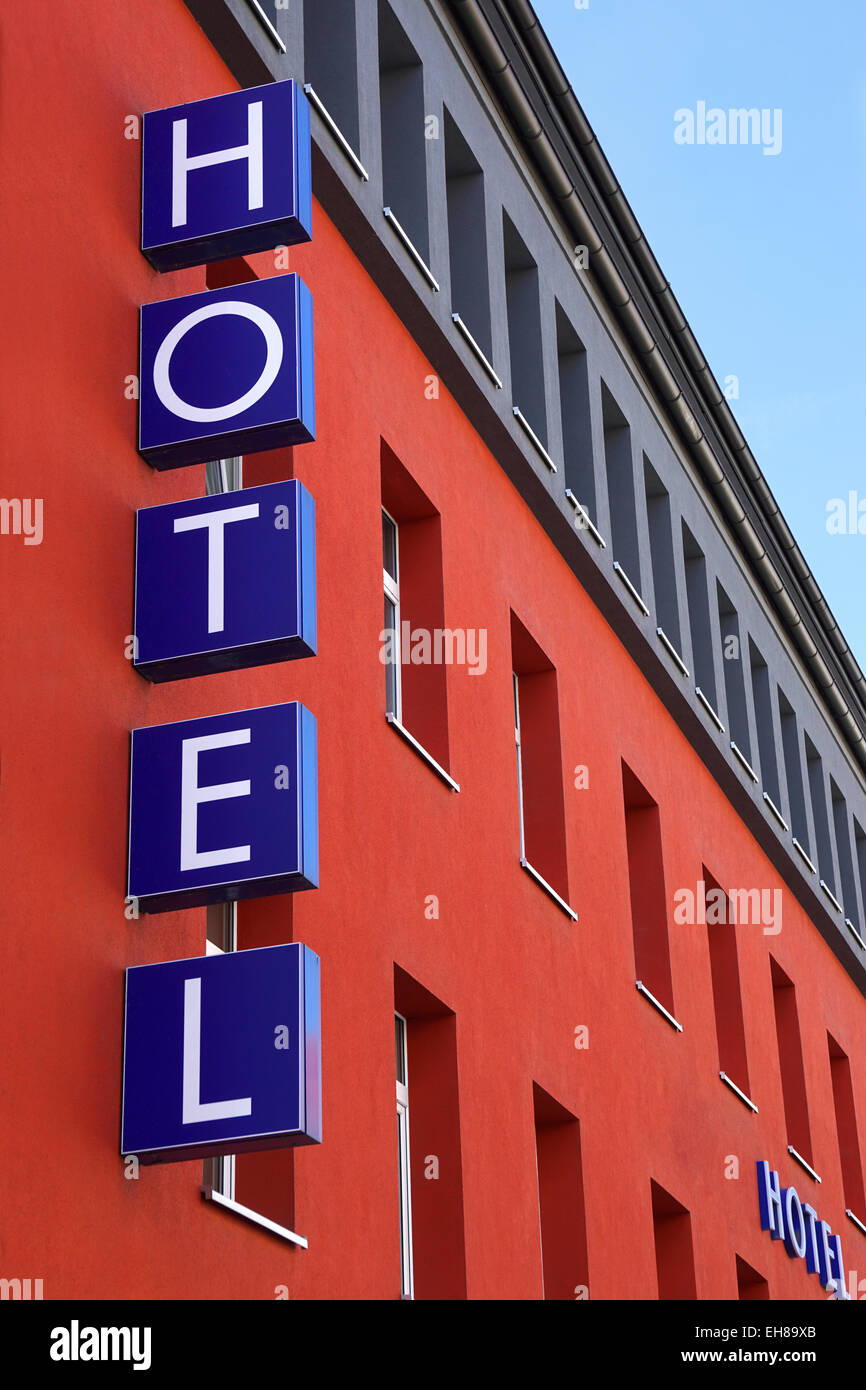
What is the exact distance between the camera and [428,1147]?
12.8 meters

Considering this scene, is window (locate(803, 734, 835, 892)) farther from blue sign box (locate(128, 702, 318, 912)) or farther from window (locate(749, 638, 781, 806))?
blue sign box (locate(128, 702, 318, 912))

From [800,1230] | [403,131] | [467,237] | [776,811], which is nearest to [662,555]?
[776,811]

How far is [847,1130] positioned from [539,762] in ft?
38.1

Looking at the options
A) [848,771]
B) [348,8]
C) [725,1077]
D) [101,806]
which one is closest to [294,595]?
[101,806]

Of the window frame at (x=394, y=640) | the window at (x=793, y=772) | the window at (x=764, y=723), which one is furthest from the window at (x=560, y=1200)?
the window at (x=793, y=772)

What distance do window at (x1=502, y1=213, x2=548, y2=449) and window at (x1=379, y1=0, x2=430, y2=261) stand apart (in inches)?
85.4

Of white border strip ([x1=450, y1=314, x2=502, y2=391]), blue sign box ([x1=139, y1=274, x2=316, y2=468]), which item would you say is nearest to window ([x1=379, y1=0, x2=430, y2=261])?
white border strip ([x1=450, y1=314, x2=502, y2=391])

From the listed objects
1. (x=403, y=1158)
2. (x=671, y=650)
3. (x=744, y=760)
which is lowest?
(x=403, y=1158)

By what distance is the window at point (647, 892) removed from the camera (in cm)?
1911

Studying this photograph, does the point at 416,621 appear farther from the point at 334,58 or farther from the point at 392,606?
the point at 334,58

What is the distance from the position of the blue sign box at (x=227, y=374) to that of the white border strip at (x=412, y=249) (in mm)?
5118

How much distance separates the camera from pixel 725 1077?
65.3 ft

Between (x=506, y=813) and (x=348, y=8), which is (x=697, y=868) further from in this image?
(x=348, y=8)

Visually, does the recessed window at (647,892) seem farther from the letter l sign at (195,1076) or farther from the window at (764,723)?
the letter l sign at (195,1076)
